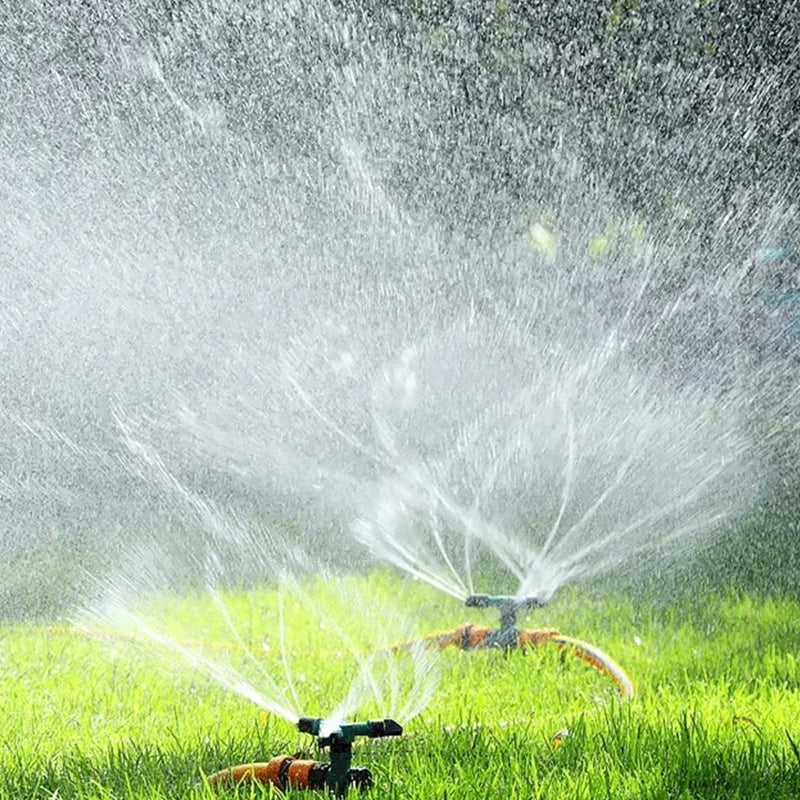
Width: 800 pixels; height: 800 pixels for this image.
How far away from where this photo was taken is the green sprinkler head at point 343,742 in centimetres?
211

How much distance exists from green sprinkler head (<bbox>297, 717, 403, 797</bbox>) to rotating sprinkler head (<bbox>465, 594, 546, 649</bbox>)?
2.16 m

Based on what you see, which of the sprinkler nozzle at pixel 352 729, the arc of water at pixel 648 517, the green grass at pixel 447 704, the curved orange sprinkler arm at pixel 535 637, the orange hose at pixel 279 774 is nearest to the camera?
the sprinkler nozzle at pixel 352 729

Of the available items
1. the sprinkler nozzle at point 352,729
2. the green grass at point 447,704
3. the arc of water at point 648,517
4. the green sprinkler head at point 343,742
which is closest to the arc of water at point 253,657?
the green grass at point 447,704

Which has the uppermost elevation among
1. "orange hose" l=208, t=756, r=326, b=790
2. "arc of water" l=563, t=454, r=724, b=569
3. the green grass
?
"arc of water" l=563, t=454, r=724, b=569

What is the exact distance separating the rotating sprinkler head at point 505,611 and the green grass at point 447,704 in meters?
0.08

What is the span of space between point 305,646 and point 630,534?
10.0 ft

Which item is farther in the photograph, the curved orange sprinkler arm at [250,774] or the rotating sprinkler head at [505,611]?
the rotating sprinkler head at [505,611]

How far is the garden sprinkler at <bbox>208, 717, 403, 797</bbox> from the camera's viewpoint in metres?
2.15

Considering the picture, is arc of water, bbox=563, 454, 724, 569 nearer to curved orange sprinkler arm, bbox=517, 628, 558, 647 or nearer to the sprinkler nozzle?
curved orange sprinkler arm, bbox=517, 628, 558, 647

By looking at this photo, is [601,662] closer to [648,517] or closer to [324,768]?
[324,768]

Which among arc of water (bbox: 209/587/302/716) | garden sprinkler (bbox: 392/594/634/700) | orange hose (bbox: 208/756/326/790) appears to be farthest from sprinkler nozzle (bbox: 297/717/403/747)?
garden sprinkler (bbox: 392/594/634/700)

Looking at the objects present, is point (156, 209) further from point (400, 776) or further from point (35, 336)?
point (400, 776)

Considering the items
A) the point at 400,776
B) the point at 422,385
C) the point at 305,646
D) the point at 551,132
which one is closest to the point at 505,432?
the point at 422,385

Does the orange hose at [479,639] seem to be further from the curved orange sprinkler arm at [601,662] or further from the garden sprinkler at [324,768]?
the garden sprinkler at [324,768]
